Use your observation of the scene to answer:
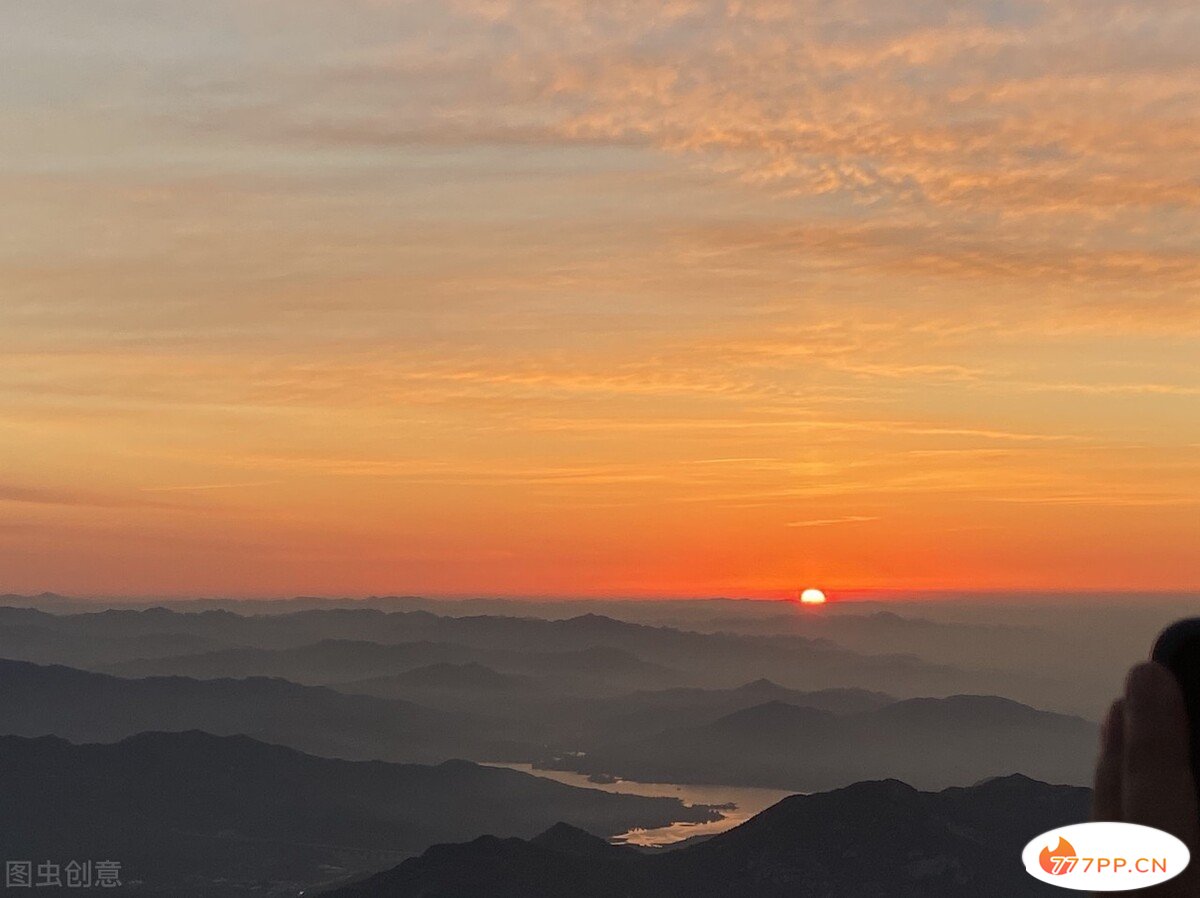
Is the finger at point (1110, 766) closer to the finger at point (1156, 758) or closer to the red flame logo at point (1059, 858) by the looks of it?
the finger at point (1156, 758)

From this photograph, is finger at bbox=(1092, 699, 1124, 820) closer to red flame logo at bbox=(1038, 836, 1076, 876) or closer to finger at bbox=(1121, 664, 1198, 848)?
finger at bbox=(1121, 664, 1198, 848)

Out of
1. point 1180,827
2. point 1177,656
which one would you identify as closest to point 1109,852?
point 1180,827

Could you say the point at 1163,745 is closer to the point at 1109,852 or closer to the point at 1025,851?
the point at 1109,852
